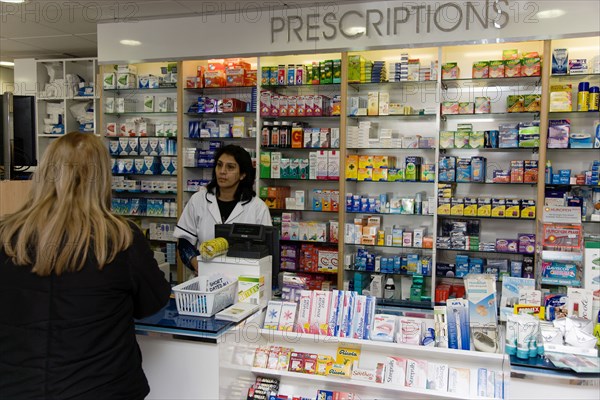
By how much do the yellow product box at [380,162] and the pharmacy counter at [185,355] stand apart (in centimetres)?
308

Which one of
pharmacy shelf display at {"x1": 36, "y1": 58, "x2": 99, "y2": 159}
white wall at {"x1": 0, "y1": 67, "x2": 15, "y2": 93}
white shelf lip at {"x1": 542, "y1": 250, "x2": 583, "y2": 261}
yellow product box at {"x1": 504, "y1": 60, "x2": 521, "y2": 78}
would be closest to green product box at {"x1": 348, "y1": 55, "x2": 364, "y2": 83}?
yellow product box at {"x1": 504, "y1": 60, "x2": 521, "y2": 78}

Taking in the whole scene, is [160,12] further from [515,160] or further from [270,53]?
[515,160]

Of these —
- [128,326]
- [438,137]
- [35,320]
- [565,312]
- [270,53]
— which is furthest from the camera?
[270,53]

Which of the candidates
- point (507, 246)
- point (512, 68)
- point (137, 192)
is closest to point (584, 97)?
point (512, 68)

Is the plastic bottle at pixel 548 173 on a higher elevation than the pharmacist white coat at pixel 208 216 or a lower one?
higher

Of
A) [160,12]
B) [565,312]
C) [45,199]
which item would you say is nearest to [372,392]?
[565,312]

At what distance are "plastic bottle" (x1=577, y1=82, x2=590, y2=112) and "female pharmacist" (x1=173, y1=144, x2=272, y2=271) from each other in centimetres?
303

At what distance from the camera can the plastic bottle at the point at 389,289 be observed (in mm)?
5320

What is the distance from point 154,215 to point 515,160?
3.89 m

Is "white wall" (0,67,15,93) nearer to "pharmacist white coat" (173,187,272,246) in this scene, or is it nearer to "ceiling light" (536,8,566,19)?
"pharmacist white coat" (173,187,272,246)

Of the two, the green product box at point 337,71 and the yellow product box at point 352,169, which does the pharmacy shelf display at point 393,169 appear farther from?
the green product box at point 337,71

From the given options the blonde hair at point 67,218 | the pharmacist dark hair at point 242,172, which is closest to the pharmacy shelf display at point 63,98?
the pharmacist dark hair at point 242,172

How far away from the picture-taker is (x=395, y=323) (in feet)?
8.70

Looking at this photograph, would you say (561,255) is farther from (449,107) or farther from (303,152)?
(303,152)
